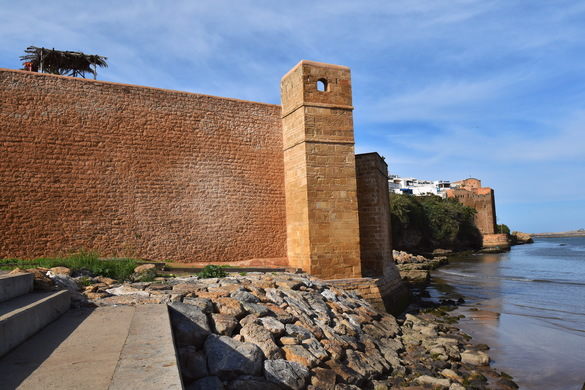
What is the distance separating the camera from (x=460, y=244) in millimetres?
47906

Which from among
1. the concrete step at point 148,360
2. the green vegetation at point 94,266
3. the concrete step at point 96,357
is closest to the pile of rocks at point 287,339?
the green vegetation at point 94,266

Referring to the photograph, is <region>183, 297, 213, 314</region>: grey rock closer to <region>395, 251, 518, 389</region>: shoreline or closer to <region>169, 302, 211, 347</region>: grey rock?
<region>169, 302, 211, 347</region>: grey rock

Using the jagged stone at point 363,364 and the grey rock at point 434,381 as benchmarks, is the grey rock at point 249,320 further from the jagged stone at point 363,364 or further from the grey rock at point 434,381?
the grey rock at point 434,381

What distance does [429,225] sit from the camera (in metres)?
42.2

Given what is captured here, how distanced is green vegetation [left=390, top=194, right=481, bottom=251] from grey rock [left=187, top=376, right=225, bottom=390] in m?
32.9

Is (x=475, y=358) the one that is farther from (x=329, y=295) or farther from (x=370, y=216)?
(x=370, y=216)

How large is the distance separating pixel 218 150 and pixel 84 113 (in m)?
3.32

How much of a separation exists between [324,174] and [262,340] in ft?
18.9

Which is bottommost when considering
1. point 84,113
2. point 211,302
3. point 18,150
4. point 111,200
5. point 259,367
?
point 259,367

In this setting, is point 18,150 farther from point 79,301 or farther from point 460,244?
point 460,244

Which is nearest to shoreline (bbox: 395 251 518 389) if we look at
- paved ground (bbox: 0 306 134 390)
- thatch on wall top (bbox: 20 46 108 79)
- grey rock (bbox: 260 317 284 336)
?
grey rock (bbox: 260 317 284 336)

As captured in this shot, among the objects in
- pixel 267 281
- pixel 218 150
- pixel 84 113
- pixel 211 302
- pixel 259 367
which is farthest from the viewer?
pixel 218 150

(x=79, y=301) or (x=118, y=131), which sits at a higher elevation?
(x=118, y=131)

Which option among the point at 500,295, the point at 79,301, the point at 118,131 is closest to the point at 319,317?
the point at 79,301
